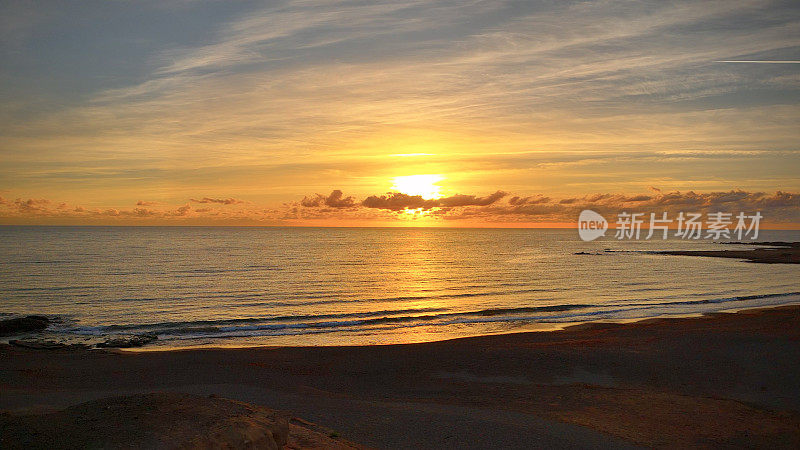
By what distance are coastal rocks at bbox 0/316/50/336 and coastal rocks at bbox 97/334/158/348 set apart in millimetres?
5662

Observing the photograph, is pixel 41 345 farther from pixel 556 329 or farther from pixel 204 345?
pixel 556 329

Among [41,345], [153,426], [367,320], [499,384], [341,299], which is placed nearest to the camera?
[153,426]

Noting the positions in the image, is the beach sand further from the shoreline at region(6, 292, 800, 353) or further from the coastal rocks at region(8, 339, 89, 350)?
the shoreline at region(6, 292, 800, 353)

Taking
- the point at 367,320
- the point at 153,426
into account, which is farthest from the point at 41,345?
the point at 153,426

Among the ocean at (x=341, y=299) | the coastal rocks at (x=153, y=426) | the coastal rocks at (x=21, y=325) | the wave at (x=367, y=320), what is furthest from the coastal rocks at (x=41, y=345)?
the coastal rocks at (x=153, y=426)

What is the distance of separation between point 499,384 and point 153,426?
40.0ft

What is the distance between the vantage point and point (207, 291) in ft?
144

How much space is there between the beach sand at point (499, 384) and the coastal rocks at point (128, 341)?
1716 mm

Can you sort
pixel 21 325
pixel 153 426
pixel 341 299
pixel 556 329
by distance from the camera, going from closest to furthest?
1. pixel 153 426
2. pixel 21 325
3. pixel 556 329
4. pixel 341 299

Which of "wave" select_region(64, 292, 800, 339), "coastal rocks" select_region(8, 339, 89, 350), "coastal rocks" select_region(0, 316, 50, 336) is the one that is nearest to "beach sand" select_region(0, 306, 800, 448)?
"coastal rocks" select_region(8, 339, 89, 350)

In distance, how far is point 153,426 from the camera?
8.05 metres

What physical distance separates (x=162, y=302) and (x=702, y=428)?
3442 centimetres

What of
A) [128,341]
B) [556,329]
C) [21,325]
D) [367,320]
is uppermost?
[21,325]

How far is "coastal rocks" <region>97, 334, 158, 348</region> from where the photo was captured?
24562 millimetres
